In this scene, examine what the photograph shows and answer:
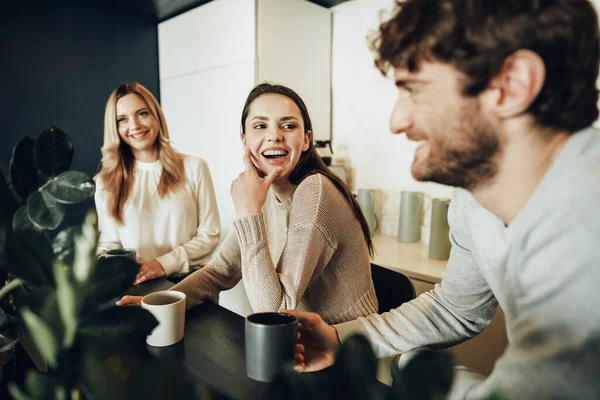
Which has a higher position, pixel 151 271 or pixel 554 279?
pixel 554 279

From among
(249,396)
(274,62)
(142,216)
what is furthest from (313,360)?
(274,62)

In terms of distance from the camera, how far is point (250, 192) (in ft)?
3.89

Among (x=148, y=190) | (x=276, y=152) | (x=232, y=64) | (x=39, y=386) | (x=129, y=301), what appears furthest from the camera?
(x=232, y=64)

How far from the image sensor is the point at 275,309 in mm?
1020

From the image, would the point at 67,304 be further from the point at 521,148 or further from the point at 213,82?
the point at 213,82

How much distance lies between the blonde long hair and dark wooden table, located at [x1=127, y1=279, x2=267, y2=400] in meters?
0.85

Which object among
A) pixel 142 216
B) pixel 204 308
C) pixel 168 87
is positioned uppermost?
pixel 168 87

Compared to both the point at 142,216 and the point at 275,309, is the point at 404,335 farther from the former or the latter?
the point at 142,216

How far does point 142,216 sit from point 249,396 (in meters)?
1.24

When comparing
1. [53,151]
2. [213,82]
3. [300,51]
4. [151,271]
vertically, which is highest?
[300,51]

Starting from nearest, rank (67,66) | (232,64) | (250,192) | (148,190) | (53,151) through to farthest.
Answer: (53,151), (250,192), (148,190), (232,64), (67,66)

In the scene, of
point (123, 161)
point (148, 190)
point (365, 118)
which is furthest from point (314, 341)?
point (365, 118)

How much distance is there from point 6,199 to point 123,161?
1453 millimetres

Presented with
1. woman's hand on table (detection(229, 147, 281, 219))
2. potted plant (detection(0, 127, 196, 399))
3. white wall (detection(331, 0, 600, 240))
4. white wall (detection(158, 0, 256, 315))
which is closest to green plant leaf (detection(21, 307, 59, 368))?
potted plant (detection(0, 127, 196, 399))
